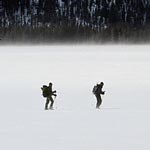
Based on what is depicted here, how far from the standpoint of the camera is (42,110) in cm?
1584

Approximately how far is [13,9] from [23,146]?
6081 inches

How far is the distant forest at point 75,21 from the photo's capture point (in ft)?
435

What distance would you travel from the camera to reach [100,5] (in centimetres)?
15888

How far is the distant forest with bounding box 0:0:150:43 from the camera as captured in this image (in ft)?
435

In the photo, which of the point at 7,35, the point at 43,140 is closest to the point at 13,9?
the point at 7,35

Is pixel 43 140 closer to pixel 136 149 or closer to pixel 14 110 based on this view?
pixel 136 149

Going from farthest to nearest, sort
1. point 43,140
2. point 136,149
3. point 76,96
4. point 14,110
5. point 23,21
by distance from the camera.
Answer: point 23,21 < point 76,96 < point 14,110 < point 43,140 < point 136,149

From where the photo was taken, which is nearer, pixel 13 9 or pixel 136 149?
pixel 136 149

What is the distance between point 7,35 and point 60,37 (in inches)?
506

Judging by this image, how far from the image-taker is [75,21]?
14288 cm

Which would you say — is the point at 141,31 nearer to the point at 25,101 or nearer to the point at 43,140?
the point at 25,101

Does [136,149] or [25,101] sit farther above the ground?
[136,149]

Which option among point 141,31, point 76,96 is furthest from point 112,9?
point 76,96

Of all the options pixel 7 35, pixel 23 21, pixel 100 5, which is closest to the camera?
pixel 7 35
